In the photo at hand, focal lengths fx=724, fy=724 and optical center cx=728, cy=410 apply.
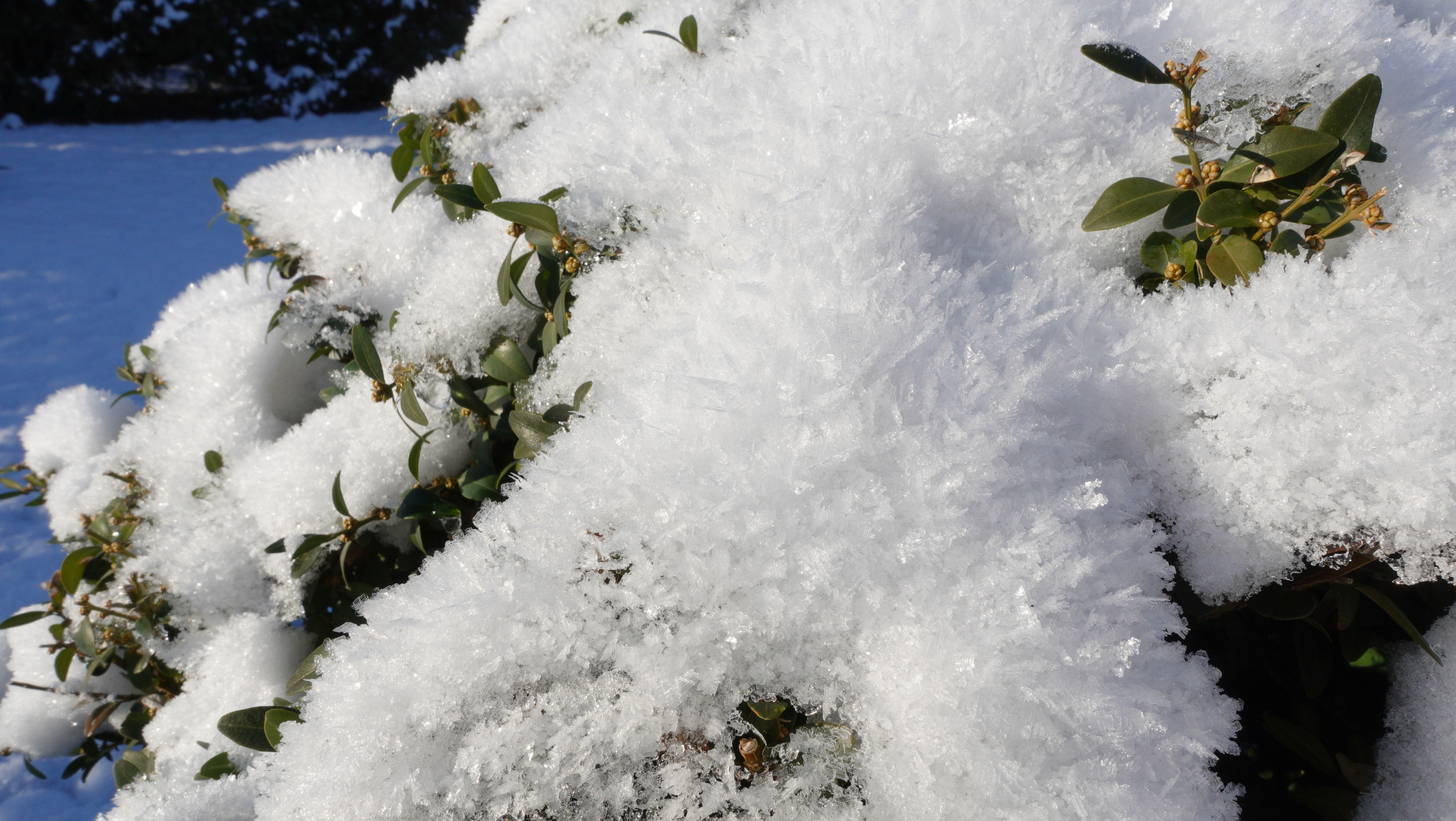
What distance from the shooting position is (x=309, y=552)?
1.10 meters

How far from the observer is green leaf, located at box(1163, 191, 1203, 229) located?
0.73 m

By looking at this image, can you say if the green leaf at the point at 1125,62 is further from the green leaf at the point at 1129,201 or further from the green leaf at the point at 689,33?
the green leaf at the point at 689,33

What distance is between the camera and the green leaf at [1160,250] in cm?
77

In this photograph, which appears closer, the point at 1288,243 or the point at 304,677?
the point at 1288,243

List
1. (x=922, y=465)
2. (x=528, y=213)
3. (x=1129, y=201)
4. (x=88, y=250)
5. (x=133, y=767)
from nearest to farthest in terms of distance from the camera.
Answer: (x=922, y=465) → (x=1129, y=201) → (x=528, y=213) → (x=133, y=767) → (x=88, y=250)

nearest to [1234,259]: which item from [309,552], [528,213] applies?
[528,213]

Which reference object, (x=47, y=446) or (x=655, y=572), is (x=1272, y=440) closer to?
(x=655, y=572)

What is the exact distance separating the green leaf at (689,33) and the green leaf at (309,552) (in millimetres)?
912

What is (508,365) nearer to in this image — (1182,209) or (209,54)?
(1182,209)

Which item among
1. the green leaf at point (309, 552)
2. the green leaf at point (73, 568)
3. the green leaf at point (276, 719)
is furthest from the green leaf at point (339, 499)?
the green leaf at point (73, 568)

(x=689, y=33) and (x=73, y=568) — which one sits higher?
(x=689, y=33)

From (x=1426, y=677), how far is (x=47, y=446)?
2.97 m

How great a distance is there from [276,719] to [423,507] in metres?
0.31

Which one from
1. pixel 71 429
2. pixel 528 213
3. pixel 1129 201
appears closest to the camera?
pixel 1129 201
